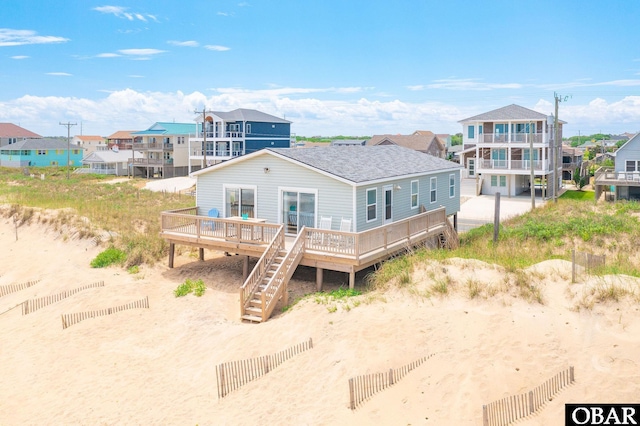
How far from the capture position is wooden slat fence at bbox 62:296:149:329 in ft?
60.4

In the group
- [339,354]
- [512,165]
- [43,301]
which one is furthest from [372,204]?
[512,165]

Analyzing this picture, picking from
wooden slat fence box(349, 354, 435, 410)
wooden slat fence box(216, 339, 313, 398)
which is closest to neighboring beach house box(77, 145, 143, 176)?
wooden slat fence box(216, 339, 313, 398)

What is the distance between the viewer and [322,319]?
16.0m

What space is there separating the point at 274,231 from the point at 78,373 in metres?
7.68

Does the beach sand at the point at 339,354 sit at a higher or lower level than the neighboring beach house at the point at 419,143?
lower

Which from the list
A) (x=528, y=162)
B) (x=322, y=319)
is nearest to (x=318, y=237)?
(x=322, y=319)

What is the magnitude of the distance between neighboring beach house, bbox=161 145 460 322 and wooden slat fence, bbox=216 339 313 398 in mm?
2808

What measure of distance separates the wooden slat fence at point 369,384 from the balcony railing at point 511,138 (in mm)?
41893

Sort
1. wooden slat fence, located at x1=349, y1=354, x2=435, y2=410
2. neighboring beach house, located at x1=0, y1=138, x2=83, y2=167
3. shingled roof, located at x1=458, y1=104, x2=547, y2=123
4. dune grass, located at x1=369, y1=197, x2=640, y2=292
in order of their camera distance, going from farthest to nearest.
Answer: neighboring beach house, located at x1=0, y1=138, x2=83, y2=167
shingled roof, located at x1=458, y1=104, x2=547, y2=123
dune grass, located at x1=369, y1=197, x2=640, y2=292
wooden slat fence, located at x1=349, y1=354, x2=435, y2=410

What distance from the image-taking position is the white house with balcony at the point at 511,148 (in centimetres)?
4984

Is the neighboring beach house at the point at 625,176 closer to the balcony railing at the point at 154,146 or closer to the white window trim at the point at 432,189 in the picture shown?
the white window trim at the point at 432,189

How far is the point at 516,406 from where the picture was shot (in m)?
11.2

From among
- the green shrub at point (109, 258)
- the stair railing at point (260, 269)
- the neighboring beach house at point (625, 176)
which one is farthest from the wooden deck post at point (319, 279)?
the neighboring beach house at point (625, 176)

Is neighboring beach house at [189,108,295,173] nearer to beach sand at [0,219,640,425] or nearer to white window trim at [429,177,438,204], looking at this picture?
white window trim at [429,177,438,204]
